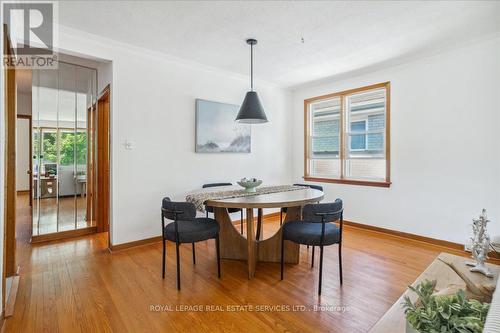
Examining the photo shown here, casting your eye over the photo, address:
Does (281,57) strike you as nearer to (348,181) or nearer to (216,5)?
(216,5)

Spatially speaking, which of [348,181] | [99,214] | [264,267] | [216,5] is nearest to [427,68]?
[348,181]

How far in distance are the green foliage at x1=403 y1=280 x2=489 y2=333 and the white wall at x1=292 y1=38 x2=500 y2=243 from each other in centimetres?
321

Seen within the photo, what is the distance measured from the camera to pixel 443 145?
3.41 metres

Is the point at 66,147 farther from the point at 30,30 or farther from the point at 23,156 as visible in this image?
the point at 23,156

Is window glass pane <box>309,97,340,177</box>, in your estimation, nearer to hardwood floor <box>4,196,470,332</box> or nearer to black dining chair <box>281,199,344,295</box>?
hardwood floor <box>4,196,470,332</box>

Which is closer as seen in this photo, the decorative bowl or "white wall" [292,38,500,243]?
the decorative bowl

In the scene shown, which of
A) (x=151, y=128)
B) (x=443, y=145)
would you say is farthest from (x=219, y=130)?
(x=443, y=145)

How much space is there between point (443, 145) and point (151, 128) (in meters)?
3.86

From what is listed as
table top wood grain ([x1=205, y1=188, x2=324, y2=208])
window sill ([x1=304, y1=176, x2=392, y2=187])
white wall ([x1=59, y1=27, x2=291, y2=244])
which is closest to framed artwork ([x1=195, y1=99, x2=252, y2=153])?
white wall ([x1=59, y1=27, x2=291, y2=244])

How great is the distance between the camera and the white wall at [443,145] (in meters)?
3.05

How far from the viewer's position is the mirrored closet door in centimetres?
357

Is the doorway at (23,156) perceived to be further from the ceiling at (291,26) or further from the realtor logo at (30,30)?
the ceiling at (291,26)

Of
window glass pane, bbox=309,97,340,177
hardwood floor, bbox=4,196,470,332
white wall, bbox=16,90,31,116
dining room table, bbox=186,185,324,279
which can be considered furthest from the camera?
white wall, bbox=16,90,31,116

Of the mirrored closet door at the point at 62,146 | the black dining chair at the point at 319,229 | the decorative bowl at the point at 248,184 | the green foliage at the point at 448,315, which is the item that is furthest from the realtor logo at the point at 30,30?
the green foliage at the point at 448,315
